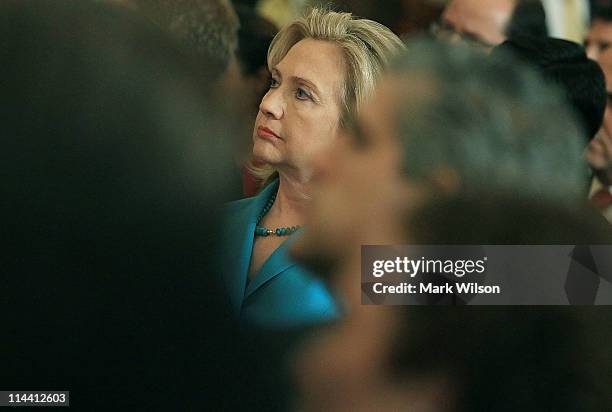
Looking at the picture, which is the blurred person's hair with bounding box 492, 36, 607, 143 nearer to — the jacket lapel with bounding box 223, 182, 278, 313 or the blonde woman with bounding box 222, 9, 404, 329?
the blonde woman with bounding box 222, 9, 404, 329

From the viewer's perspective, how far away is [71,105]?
1711mm

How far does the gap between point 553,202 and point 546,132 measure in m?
0.13

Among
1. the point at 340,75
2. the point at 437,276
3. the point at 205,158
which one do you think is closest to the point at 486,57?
the point at 340,75

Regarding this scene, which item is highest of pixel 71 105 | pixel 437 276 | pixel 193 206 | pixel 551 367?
pixel 71 105

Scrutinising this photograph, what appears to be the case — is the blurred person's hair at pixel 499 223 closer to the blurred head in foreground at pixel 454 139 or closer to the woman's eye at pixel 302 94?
the blurred head in foreground at pixel 454 139

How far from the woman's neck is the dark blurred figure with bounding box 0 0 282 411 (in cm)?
12

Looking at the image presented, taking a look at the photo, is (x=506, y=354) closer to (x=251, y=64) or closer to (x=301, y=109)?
(x=301, y=109)

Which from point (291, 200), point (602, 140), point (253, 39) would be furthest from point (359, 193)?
point (602, 140)

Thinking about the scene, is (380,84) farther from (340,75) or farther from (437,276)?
(437,276)

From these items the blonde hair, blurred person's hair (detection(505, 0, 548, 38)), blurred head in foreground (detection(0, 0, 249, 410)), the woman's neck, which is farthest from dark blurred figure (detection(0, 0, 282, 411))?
blurred person's hair (detection(505, 0, 548, 38))

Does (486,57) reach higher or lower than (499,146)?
higher

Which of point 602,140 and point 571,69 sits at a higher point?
point 571,69

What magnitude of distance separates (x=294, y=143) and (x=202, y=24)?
0.29m

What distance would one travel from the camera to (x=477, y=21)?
5.42 feet
